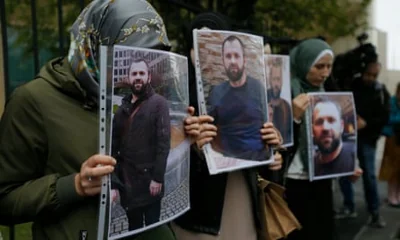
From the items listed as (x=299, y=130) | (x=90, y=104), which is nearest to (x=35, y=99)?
(x=90, y=104)

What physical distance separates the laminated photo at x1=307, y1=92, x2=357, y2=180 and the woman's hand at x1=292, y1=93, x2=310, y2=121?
48 millimetres

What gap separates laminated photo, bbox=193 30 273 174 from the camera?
8.38 ft

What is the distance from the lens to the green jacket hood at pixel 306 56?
398 cm

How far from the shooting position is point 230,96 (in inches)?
103

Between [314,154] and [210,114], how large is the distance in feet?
4.53

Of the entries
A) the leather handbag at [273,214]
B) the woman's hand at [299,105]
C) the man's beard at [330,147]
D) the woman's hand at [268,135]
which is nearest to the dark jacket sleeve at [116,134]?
the woman's hand at [268,135]

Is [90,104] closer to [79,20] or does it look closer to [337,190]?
[79,20]

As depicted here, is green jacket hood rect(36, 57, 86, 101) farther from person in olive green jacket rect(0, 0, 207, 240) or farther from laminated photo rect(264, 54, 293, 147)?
laminated photo rect(264, 54, 293, 147)

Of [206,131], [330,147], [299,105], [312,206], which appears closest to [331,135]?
[330,147]

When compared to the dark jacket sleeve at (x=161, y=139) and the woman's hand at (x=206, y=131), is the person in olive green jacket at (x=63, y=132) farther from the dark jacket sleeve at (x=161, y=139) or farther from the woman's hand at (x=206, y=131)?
the woman's hand at (x=206, y=131)

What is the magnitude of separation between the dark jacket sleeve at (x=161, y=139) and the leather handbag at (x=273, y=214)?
1.11m

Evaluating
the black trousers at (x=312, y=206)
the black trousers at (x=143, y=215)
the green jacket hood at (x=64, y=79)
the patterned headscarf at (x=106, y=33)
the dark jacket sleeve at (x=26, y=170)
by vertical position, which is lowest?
the black trousers at (x=312, y=206)

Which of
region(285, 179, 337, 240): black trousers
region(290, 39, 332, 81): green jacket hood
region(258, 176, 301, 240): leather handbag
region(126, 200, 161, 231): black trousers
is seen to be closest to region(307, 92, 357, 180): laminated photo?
region(285, 179, 337, 240): black trousers

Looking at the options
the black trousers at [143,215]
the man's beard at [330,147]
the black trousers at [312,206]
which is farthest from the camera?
the black trousers at [312,206]
